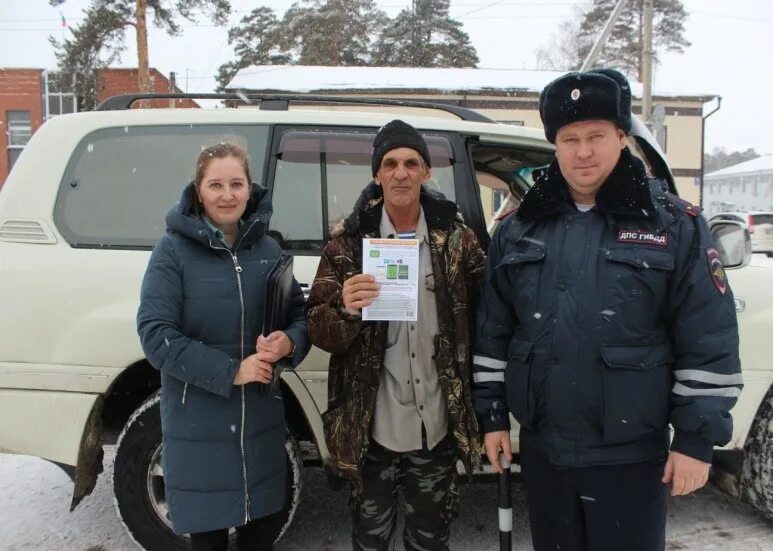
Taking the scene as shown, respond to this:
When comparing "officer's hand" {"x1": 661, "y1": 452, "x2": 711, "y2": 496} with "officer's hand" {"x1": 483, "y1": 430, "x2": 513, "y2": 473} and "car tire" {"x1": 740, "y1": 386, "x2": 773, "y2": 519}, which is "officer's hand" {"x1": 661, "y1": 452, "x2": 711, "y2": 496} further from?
"car tire" {"x1": 740, "y1": 386, "x2": 773, "y2": 519}

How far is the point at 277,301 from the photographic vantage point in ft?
6.64

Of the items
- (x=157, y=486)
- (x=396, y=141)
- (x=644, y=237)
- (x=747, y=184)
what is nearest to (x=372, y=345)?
(x=396, y=141)

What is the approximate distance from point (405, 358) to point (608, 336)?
2.25 feet

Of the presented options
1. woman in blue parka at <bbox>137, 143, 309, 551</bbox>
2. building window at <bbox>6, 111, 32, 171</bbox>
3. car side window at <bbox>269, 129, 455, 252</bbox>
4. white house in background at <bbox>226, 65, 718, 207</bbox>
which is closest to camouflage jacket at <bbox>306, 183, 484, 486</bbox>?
woman in blue parka at <bbox>137, 143, 309, 551</bbox>

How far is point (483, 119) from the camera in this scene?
3.15 meters

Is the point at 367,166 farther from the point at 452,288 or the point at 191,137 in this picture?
the point at 452,288

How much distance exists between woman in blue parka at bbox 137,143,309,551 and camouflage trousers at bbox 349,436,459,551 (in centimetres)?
36

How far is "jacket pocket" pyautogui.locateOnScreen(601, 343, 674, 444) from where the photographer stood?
1.65m

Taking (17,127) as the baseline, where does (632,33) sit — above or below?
above

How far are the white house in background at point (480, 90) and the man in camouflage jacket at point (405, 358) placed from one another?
19.3 metres

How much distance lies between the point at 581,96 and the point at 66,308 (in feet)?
7.22

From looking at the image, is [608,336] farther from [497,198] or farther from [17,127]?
[17,127]

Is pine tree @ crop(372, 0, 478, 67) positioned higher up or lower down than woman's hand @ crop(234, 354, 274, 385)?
higher up

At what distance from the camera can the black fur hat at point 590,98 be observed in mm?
1718
